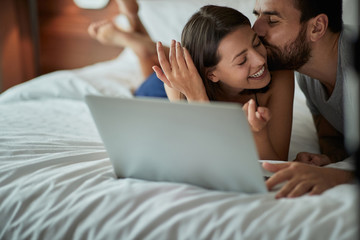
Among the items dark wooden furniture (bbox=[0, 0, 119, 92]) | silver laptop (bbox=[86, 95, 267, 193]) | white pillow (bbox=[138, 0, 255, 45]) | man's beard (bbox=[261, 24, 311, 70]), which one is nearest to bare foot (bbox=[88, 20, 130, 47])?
white pillow (bbox=[138, 0, 255, 45])

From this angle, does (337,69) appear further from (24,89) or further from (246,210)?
(24,89)

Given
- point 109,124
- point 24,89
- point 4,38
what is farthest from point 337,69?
point 4,38

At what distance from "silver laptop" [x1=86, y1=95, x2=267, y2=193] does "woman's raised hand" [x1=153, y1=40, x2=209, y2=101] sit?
24cm

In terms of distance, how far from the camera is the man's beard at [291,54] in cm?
113

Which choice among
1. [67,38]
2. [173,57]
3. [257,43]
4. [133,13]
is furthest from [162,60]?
[67,38]

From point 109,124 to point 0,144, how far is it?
1.39ft

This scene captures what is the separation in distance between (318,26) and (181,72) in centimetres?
41

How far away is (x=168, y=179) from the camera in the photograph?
0.89 metres

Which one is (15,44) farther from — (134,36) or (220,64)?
(220,64)

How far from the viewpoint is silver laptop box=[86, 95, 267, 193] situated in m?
0.73

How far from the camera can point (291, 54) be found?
115cm

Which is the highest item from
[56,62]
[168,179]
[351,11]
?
[351,11]

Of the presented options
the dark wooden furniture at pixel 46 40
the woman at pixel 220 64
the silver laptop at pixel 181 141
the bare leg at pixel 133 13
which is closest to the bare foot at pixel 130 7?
the bare leg at pixel 133 13

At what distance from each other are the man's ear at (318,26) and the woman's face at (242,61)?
0.17 m
